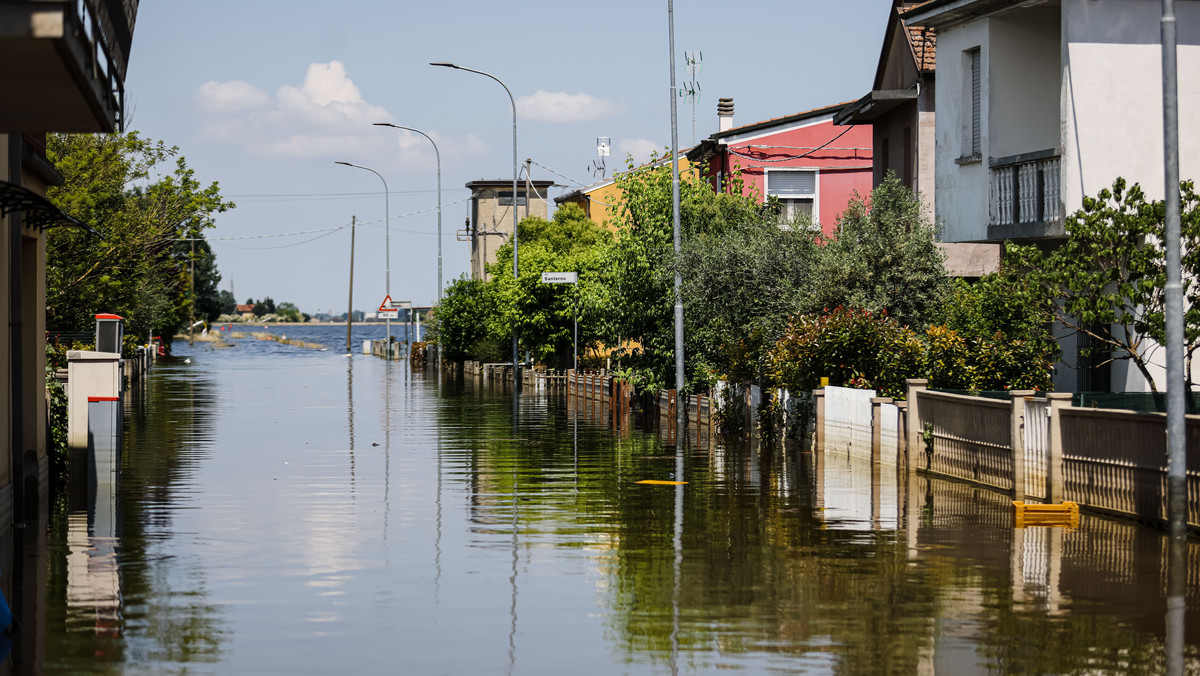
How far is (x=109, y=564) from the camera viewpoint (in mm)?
13273

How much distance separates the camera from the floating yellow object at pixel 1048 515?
16.0 metres

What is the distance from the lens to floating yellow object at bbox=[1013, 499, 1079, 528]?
16.0 m

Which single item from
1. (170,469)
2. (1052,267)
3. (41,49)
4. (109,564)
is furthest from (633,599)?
(170,469)

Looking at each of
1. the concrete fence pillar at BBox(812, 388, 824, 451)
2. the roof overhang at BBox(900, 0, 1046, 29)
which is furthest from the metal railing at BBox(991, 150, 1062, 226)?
the concrete fence pillar at BBox(812, 388, 824, 451)

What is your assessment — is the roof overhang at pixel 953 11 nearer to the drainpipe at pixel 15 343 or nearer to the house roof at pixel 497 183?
the drainpipe at pixel 15 343

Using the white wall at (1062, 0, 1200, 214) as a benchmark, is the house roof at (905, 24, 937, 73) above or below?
above

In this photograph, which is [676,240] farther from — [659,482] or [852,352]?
[659,482]

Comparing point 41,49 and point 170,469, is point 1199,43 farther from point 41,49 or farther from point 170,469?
point 41,49

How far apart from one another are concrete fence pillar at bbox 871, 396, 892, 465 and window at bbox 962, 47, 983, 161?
5.54 meters

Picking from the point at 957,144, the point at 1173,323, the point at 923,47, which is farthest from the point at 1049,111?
the point at 1173,323

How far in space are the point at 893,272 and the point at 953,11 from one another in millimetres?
4641

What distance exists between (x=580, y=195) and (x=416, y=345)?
12.1 metres

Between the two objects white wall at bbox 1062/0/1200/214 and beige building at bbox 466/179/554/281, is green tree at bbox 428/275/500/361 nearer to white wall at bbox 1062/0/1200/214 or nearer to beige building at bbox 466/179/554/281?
beige building at bbox 466/179/554/281

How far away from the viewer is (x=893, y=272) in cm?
2627
